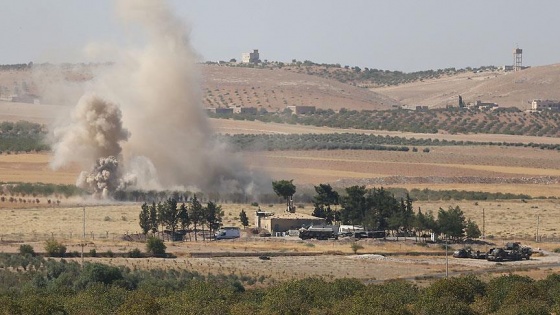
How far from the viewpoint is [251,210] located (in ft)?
335

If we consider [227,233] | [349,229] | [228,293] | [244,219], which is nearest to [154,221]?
[227,233]

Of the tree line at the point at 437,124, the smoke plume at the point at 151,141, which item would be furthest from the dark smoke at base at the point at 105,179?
the tree line at the point at 437,124

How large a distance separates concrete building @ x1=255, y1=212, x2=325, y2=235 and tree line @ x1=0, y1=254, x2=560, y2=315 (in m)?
21.6

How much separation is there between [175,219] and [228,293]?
30.8 metres

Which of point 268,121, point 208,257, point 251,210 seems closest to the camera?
point 208,257

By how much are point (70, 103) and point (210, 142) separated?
137ft

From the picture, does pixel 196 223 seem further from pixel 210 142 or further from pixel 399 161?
pixel 399 161

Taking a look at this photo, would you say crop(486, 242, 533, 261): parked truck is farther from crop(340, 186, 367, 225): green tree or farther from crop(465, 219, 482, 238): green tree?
crop(340, 186, 367, 225): green tree

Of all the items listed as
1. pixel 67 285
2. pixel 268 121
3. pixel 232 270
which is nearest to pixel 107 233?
pixel 232 270

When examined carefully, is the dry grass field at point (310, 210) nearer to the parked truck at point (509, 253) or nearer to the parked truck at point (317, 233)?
the parked truck at point (509, 253)

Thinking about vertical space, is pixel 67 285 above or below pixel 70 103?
below

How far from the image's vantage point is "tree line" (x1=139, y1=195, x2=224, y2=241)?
8762cm

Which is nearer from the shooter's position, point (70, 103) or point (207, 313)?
point (207, 313)

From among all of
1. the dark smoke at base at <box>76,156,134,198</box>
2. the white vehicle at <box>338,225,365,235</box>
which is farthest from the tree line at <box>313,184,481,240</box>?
the dark smoke at base at <box>76,156,134,198</box>
